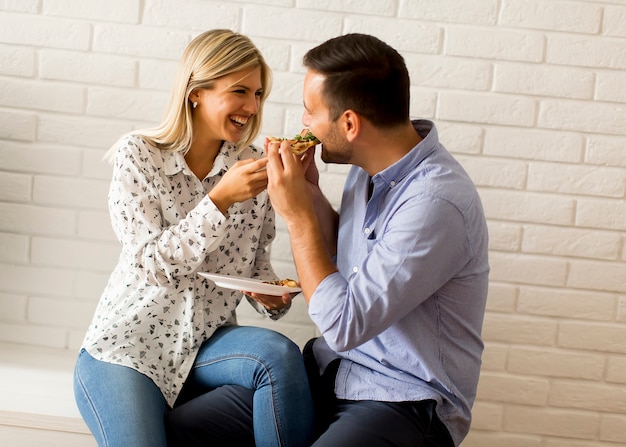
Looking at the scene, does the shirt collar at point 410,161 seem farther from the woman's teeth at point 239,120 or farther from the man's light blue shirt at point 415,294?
the woman's teeth at point 239,120

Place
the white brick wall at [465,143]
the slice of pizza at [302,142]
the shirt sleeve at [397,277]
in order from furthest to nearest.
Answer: the white brick wall at [465,143]
the slice of pizza at [302,142]
the shirt sleeve at [397,277]

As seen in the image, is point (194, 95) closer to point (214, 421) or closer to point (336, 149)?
point (336, 149)

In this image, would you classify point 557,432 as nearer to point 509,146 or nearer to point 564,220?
point 564,220

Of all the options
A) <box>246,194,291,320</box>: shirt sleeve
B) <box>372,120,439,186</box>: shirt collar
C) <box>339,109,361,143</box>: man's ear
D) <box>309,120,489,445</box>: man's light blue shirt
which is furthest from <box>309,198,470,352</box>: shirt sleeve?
<box>246,194,291,320</box>: shirt sleeve

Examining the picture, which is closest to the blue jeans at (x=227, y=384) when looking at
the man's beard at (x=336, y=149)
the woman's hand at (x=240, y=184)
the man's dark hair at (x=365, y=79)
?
the woman's hand at (x=240, y=184)

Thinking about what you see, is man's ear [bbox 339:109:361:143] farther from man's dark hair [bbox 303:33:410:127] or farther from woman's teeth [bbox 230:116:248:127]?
woman's teeth [bbox 230:116:248:127]

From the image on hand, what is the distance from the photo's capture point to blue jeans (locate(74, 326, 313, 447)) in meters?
1.75

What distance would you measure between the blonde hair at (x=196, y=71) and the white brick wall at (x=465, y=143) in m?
0.34

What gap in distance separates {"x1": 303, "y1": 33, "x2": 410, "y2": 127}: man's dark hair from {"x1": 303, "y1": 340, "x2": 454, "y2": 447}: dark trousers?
62cm

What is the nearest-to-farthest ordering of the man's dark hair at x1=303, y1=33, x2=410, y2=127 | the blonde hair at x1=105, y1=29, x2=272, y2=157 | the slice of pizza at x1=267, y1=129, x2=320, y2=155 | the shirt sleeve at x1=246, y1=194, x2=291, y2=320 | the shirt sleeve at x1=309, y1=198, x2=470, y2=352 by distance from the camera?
the shirt sleeve at x1=309, y1=198, x2=470, y2=352 → the man's dark hair at x1=303, y1=33, x2=410, y2=127 → the slice of pizza at x1=267, y1=129, x2=320, y2=155 → the blonde hair at x1=105, y1=29, x2=272, y2=157 → the shirt sleeve at x1=246, y1=194, x2=291, y2=320

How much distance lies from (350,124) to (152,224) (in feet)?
1.71

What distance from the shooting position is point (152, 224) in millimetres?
1912

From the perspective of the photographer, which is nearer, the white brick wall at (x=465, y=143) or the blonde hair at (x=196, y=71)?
the blonde hair at (x=196, y=71)

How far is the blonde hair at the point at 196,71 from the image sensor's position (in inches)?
78.7
